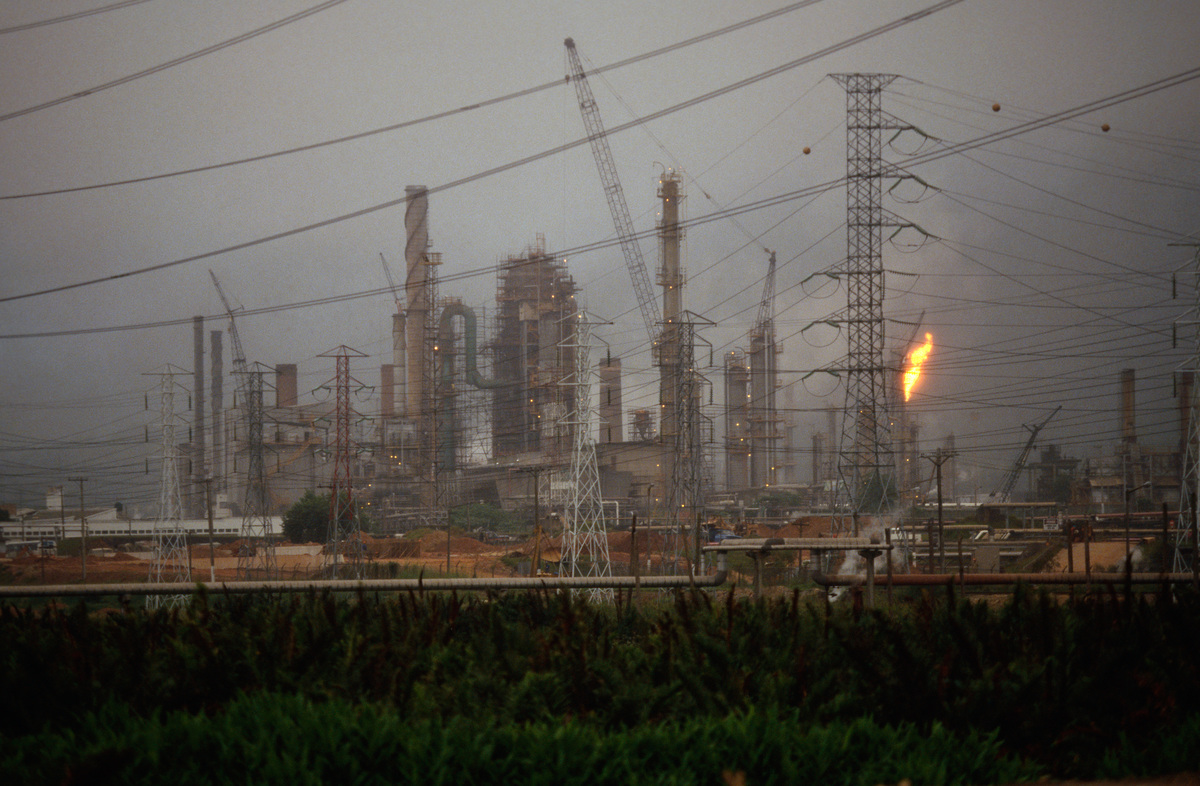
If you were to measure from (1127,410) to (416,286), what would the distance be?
60.8 metres

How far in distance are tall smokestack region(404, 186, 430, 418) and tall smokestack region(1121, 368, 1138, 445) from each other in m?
58.5

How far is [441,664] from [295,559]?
53.3m

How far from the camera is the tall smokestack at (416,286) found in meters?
93.1

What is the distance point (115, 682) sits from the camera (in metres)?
6.75

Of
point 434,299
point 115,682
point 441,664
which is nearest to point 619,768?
point 441,664

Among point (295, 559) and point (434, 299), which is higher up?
point (434, 299)

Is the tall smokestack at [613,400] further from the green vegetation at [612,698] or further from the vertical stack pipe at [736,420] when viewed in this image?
the green vegetation at [612,698]

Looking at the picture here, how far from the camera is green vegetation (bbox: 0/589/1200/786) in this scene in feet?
17.7

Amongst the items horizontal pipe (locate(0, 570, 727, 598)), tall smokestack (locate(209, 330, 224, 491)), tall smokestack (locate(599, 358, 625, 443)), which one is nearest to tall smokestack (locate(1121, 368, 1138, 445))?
tall smokestack (locate(599, 358, 625, 443))

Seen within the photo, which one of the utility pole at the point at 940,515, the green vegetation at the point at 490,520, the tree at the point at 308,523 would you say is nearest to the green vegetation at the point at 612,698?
the utility pole at the point at 940,515

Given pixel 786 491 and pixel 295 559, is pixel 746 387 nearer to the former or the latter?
pixel 786 491

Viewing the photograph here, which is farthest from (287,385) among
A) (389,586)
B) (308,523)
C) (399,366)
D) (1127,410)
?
(389,586)

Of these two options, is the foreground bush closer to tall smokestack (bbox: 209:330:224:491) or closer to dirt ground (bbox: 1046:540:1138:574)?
dirt ground (bbox: 1046:540:1138:574)

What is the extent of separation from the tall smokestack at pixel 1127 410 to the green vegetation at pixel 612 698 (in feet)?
216
